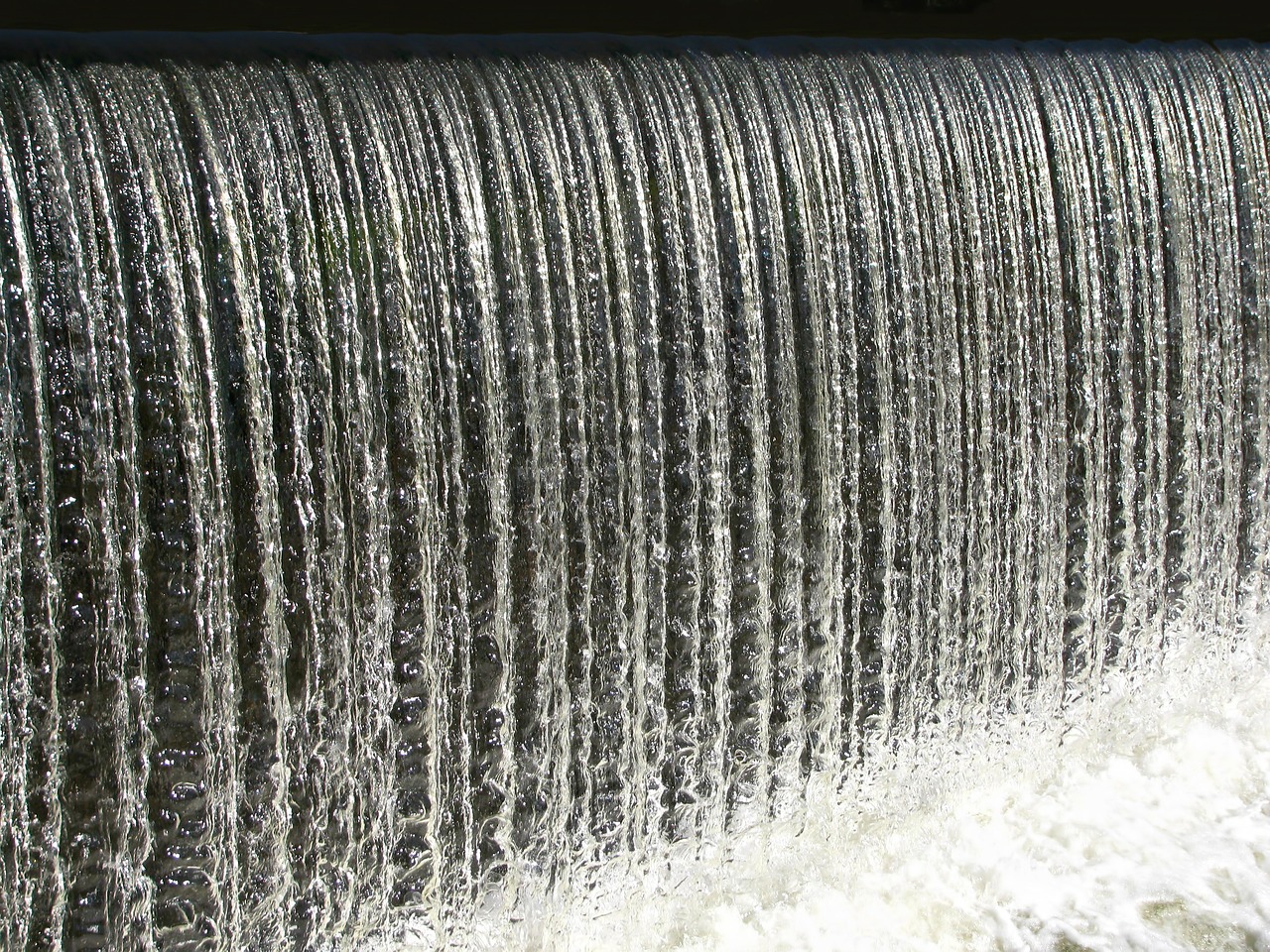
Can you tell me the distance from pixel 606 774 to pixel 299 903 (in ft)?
2.25

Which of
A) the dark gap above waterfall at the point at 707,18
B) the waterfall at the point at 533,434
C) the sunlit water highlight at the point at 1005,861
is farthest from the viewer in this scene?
the sunlit water highlight at the point at 1005,861

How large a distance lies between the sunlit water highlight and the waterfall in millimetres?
120

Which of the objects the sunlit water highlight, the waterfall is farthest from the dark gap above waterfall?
the sunlit water highlight

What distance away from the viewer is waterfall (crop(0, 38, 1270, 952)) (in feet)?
7.07

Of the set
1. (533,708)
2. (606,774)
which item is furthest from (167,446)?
(606,774)

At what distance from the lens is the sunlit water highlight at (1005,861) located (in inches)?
A: 113

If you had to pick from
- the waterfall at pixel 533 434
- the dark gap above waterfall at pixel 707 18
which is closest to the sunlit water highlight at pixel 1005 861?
the waterfall at pixel 533 434

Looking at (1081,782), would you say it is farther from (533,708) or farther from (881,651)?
(533,708)

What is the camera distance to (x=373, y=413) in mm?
2342

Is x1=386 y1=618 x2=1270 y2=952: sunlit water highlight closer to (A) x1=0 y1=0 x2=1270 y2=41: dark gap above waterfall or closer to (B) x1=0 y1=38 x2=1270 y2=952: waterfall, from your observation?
(B) x1=0 y1=38 x2=1270 y2=952: waterfall

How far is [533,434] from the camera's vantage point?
8.22 feet

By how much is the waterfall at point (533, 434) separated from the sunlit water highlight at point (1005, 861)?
0.39 ft

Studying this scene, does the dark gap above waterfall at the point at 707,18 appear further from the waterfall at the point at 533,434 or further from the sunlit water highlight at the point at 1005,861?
the sunlit water highlight at the point at 1005,861

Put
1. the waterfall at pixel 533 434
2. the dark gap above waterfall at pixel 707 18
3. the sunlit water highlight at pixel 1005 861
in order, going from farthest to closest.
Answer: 1. the sunlit water highlight at pixel 1005 861
2. the dark gap above waterfall at pixel 707 18
3. the waterfall at pixel 533 434
